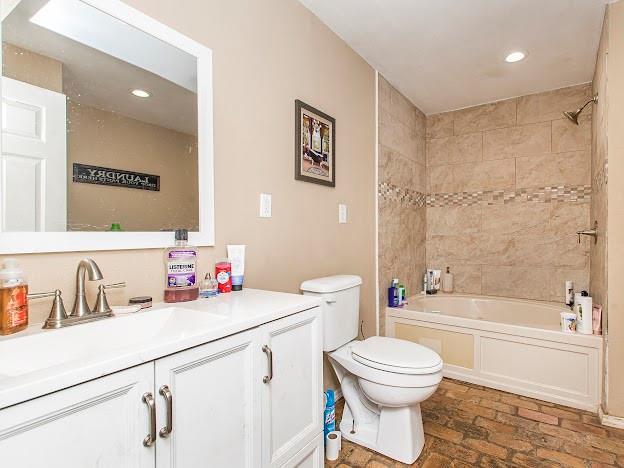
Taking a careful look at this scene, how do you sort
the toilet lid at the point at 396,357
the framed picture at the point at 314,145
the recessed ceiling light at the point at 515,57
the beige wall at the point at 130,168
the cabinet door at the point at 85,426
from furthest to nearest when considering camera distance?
the recessed ceiling light at the point at 515,57 → the framed picture at the point at 314,145 → the toilet lid at the point at 396,357 → the beige wall at the point at 130,168 → the cabinet door at the point at 85,426

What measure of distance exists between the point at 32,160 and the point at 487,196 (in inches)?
133

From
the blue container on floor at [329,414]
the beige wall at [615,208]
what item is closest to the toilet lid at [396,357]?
the blue container on floor at [329,414]

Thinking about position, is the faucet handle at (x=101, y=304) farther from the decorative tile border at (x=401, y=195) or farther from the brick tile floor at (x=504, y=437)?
the decorative tile border at (x=401, y=195)

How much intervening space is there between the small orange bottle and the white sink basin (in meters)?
0.03

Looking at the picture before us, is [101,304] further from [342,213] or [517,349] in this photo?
[517,349]

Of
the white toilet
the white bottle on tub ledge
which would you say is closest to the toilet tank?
the white toilet

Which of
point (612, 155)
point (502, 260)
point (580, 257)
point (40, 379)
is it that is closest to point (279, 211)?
point (40, 379)

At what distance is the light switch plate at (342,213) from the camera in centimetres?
229

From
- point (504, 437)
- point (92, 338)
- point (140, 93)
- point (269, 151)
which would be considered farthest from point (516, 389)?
point (140, 93)

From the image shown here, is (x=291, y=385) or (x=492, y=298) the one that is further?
(x=492, y=298)

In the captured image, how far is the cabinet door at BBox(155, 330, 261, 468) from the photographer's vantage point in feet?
2.69

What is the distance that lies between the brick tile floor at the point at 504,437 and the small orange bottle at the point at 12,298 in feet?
4.69

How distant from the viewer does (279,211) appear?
181 cm

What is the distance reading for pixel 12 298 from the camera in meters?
0.86
